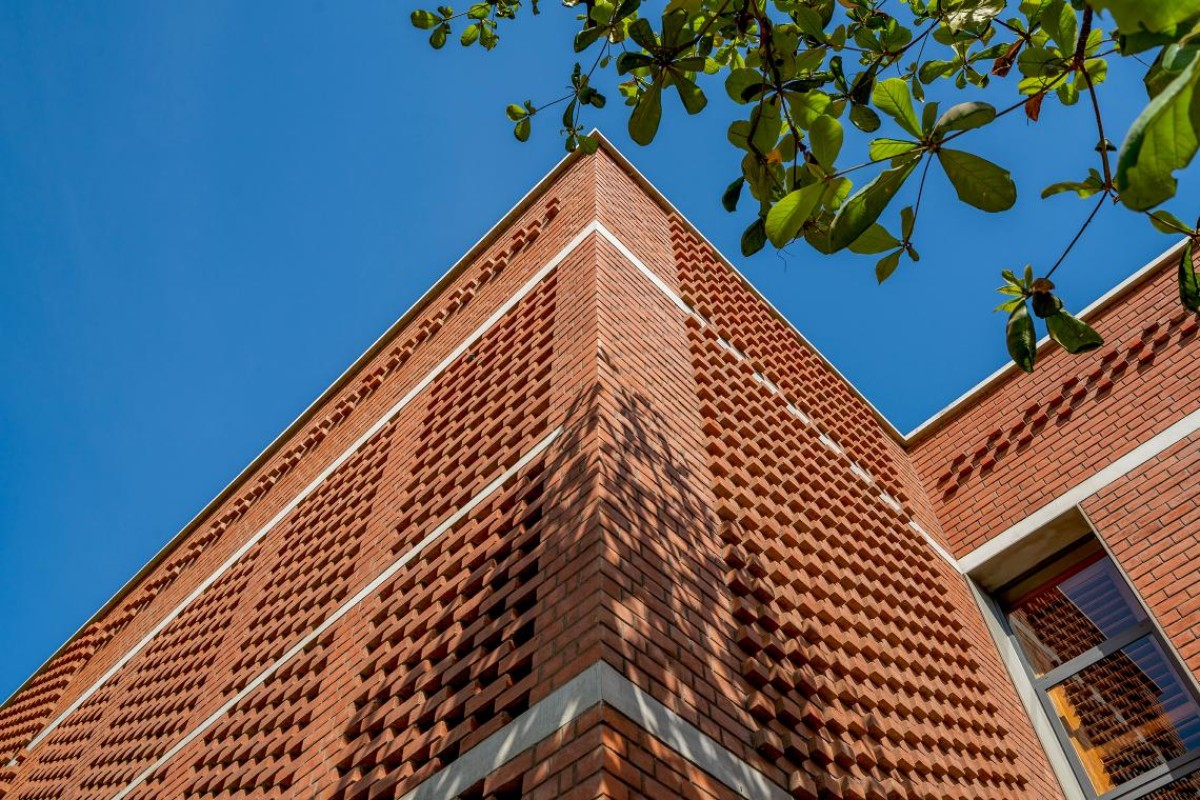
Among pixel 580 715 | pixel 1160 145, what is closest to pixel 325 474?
pixel 580 715

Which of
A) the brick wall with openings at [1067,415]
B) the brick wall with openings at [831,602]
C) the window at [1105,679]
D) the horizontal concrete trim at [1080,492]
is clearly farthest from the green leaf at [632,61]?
the brick wall with openings at [1067,415]

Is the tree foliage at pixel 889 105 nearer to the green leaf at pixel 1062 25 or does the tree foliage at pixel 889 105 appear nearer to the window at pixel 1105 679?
the green leaf at pixel 1062 25

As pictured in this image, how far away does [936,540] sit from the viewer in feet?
25.7

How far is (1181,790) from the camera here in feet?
18.1

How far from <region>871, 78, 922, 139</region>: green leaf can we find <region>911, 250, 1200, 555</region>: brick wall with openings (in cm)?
605

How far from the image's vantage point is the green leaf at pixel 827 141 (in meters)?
2.12

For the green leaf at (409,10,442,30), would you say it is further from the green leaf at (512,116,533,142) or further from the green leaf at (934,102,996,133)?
the green leaf at (934,102,996,133)

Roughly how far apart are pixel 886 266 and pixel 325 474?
22.8 ft

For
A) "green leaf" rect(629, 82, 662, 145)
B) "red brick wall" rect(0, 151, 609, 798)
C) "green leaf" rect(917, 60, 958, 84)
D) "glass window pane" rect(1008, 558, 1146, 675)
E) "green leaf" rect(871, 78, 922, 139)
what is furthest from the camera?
"glass window pane" rect(1008, 558, 1146, 675)

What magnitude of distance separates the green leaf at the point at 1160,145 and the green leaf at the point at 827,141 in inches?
38.3

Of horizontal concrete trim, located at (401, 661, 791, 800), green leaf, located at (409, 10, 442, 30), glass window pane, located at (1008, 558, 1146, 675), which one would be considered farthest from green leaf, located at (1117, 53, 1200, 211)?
glass window pane, located at (1008, 558, 1146, 675)

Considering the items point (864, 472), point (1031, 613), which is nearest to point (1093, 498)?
point (1031, 613)

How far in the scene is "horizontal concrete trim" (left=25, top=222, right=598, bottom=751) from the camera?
712 centimetres

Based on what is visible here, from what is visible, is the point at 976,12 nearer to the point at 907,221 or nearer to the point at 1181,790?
the point at 907,221
